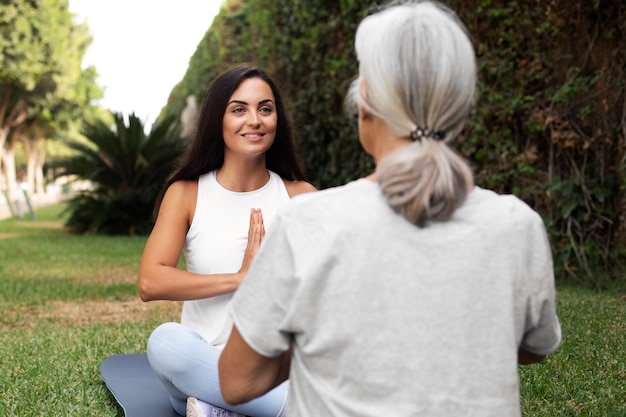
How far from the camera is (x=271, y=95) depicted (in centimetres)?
308

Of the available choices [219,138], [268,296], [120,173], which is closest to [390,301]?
[268,296]

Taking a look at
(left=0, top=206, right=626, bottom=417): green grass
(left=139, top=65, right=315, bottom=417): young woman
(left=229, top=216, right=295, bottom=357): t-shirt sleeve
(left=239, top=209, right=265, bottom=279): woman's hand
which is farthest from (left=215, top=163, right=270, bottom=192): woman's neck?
(left=229, top=216, right=295, bottom=357): t-shirt sleeve

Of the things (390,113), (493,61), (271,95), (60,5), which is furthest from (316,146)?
(60,5)

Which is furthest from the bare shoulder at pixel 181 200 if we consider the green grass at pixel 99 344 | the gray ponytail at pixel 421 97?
the gray ponytail at pixel 421 97

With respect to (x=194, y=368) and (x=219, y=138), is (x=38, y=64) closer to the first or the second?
(x=219, y=138)

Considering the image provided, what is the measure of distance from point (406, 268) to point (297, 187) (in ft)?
6.07

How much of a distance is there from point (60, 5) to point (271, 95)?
30252mm

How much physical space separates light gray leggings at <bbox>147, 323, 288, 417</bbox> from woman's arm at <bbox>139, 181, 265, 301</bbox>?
15 cm

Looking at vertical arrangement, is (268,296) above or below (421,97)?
below

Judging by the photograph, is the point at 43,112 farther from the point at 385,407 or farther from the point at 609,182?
the point at 385,407

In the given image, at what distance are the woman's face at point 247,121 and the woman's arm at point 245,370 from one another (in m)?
1.53

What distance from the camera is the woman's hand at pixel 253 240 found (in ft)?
8.57

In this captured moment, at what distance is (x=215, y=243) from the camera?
2928mm

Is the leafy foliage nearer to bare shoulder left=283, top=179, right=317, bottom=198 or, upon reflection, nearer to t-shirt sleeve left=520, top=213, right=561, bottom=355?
bare shoulder left=283, top=179, right=317, bottom=198
